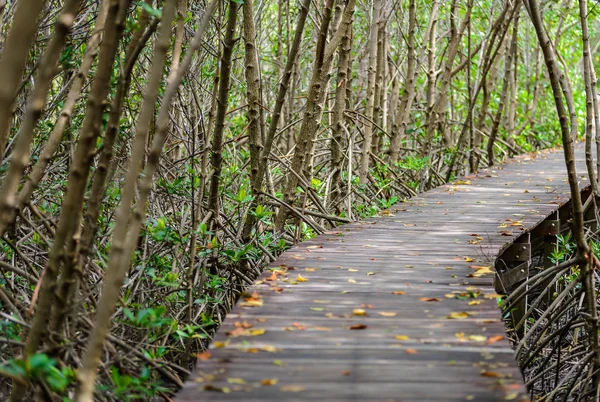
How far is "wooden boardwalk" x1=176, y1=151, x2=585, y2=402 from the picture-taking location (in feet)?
8.28

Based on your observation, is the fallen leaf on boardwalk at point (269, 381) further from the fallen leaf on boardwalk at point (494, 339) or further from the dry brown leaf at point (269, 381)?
the fallen leaf on boardwalk at point (494, 339)

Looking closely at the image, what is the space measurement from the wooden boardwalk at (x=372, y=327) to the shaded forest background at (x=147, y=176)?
0.39m

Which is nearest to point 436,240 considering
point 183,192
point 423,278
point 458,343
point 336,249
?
point 336,249

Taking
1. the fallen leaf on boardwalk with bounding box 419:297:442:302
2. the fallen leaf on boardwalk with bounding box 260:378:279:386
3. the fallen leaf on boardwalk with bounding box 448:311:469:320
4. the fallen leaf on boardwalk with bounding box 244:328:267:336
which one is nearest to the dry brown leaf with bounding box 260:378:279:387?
the fallen leaf on boardwalk with bounding box 260:378:279:386

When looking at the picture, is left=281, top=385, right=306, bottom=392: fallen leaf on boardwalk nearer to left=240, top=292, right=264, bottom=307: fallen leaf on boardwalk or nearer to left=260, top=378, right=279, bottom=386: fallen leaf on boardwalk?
left=260, top=378, right=279, bottom=386: fallen leaf on boardwalk

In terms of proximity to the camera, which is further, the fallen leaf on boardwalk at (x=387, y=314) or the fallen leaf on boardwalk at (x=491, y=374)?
the fallen leaf on boardwalk at (x=387, y=314)

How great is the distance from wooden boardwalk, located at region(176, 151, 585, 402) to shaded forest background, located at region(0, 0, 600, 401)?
39 cm

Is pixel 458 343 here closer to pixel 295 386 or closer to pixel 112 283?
pixel 295 386

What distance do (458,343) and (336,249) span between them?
1890mm

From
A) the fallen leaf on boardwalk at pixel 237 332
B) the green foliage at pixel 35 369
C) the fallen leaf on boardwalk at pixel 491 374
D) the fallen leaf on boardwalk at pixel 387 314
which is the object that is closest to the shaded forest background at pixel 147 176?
the green foliage at pixel 35 369

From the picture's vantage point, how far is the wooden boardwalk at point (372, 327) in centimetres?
252

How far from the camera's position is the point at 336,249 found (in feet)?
15.6

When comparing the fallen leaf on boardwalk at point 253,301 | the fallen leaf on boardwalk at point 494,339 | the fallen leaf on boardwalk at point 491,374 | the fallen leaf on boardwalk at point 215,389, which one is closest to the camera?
the fallen leaf on boardwalk at point 215,389

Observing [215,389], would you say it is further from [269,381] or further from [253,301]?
[253,301]
